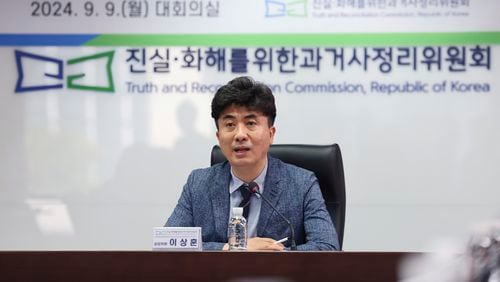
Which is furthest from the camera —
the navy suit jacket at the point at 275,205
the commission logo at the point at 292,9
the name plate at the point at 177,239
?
the commission logo at the point at 292,9

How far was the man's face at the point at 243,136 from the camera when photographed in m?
2.55

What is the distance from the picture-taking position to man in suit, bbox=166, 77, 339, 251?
2516 mm

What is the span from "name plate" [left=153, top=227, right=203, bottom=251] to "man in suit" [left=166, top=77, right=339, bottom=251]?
0.55 metres

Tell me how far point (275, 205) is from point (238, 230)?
22cm

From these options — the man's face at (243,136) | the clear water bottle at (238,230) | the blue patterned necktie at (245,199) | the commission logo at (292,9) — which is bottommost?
the clear water bottle at (238,230)

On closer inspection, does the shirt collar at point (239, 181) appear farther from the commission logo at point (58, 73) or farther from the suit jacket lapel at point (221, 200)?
the commission logo at point (58, 73)

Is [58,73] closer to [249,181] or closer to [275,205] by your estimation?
[249,181]

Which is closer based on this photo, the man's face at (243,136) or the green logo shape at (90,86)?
the man's face at (243,136)

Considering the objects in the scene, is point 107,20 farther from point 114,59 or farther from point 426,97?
point 426,97

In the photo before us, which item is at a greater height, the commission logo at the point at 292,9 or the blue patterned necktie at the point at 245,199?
the commission logo at the point at 292,9

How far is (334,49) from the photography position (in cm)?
399

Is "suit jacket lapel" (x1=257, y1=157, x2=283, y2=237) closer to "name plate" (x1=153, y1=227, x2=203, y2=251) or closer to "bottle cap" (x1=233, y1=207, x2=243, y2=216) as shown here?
"bottle cap" (x1=233, y1=207, x2=243, y2=216)

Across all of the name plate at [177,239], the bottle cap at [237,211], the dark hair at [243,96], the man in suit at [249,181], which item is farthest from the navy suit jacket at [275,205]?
the name plate at [177,239]

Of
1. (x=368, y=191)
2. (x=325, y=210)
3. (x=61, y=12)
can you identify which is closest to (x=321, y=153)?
(x=325, y=210)
